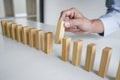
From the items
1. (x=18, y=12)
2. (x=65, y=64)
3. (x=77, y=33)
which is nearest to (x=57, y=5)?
(x=18, y=12)

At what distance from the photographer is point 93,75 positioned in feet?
1.25

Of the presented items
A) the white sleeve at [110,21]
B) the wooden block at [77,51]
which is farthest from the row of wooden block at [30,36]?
the white sleeve at [110,21]

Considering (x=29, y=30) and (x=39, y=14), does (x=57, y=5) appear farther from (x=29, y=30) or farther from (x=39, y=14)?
(x=29, y=30)

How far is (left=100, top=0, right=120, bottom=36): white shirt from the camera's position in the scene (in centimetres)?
58

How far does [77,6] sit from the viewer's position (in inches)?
67.4

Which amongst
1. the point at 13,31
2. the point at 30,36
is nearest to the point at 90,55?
the point at 30,36

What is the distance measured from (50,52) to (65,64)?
91mm

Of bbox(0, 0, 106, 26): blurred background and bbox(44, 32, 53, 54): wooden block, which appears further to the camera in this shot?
bbox(0, 0, 106, 26): blurred background

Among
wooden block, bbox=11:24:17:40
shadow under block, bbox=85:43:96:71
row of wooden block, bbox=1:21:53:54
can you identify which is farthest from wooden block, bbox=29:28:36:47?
shadow under block, bbox=85:43:96:71

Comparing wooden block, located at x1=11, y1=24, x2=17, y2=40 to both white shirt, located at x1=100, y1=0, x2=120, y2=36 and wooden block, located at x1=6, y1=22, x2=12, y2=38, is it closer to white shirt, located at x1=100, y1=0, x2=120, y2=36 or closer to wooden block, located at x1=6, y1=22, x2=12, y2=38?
wooden block, located at x1=6, y1=22, x2=12, y2=38

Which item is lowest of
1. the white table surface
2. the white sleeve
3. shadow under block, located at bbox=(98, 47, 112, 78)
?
the white table surface

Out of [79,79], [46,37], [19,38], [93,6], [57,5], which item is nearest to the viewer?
[79,79]

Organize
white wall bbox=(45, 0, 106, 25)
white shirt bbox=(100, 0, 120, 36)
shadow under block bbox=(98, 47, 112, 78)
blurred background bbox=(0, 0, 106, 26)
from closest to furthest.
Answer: shadow under block bbox=(98, 47, 112, 78) < white shirt bbox=(100, 0, 120, 36) < white wall bbox=(45, 0, 106, 25) < blurred background bbox=(0, 0, 106, 26)

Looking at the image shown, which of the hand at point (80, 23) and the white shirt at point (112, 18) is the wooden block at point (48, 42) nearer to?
the hand at point (80, 23)
